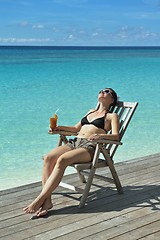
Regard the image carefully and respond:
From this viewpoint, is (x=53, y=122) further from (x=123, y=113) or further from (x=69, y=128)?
(x=123, y=113)

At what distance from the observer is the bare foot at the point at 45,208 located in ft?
12.3

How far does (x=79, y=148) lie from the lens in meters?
4.16

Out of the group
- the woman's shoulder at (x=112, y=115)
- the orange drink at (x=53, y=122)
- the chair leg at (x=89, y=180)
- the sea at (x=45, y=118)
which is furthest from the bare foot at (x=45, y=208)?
the sea at (x=45, y=118)

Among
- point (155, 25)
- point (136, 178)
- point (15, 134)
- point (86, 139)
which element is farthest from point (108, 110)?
point (155, 25)

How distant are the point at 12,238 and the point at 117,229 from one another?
2.48 ft

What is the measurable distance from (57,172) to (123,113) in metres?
1.08

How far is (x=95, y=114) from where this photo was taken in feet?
15.0

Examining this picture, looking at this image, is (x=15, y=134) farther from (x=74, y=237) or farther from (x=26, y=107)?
(x=74, y=237)

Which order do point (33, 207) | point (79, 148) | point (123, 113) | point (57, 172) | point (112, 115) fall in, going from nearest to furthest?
point (33, 207) → point (57, 172) → point (79, 148) → point (112, 115) → point (123, 113)

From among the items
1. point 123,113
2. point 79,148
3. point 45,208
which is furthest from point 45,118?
point 45,208

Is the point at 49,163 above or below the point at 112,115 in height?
below

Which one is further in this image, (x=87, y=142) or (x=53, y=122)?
(x=53, y=122)

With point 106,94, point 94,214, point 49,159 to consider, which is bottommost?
point 94,214

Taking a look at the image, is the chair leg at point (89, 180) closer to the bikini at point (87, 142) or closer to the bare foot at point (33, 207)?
the bikini at point (87, 142)
